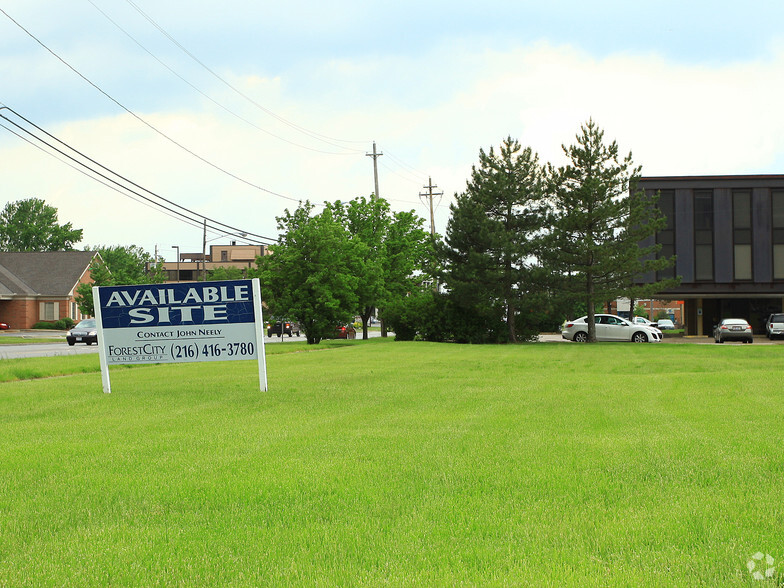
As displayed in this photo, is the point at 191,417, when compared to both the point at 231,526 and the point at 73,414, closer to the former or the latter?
the point at 73,414

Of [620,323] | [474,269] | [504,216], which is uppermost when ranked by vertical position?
[504,216]

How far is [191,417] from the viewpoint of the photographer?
1014 centimetres

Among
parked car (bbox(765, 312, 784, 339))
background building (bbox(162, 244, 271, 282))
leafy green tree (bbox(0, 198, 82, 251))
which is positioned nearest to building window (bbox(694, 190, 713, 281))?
parked car (bbox(765, 312, 784, 339))

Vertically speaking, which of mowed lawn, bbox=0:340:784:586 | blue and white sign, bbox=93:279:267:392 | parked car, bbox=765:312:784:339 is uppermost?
blue and white sign, bbox=93:279:267:392

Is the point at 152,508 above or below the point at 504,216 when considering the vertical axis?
below

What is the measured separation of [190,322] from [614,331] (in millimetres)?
35122

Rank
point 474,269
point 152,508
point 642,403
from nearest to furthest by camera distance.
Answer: point 152,508 < point 642,403 < point 474,269

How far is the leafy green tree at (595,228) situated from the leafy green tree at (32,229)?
84366 millimetres

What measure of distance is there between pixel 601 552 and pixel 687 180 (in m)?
51.1

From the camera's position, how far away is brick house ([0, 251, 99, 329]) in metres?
69.7

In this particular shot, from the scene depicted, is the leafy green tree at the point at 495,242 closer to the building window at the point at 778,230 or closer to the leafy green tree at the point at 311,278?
the leafy green tree at the point at 311,278

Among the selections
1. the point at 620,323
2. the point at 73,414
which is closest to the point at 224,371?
the point at 73,414

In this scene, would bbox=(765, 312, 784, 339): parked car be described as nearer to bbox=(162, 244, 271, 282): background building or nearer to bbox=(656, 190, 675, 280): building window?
bbox=(656, 190, 675, 280): building window

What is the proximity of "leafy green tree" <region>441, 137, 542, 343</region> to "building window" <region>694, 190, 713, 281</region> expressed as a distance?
14.4 m
